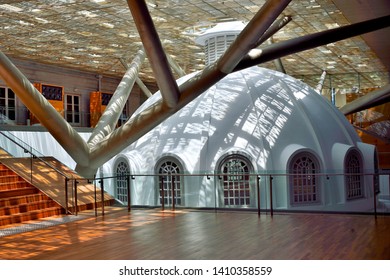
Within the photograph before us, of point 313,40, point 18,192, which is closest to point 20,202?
point 18,192

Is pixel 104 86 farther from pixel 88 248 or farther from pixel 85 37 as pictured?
pixel 88 248

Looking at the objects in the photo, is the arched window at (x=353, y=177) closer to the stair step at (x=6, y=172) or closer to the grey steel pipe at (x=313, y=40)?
the grey steel pipe at (x=313, y=40)

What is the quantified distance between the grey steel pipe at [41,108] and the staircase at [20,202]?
1785 millimetres

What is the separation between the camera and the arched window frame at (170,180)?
18.8m

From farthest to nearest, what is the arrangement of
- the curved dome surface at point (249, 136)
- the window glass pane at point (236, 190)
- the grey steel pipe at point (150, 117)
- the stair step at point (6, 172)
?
the curved dome surface at point (249, 136) → the window glass pane at point (236, 190) → the stair step at point (6, 172) → the grey steel pipe at point (150, 117)

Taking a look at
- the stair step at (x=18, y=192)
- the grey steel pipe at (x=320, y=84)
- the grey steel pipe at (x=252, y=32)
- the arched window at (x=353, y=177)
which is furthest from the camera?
the grey steel pipe at (x=320, y=84)

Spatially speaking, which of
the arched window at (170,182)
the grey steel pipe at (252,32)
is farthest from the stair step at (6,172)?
the grey steel pipe at (252,32)

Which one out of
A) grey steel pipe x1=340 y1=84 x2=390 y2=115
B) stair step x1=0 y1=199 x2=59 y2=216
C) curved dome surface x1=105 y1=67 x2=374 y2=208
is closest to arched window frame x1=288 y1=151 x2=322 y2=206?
curved dome surface x1=105 y1=67 x2=374 y2=208

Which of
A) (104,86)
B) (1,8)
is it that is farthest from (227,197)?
(104,86)

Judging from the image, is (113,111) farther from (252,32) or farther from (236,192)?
(252,32)

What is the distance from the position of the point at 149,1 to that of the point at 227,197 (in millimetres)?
8478

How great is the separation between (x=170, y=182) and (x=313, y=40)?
7.55 m

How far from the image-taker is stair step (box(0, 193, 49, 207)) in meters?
15.6

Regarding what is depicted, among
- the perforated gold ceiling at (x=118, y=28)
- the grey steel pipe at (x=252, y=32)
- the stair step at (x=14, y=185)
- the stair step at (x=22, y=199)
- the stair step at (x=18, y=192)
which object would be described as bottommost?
the stair step at (x=22, y=199)
